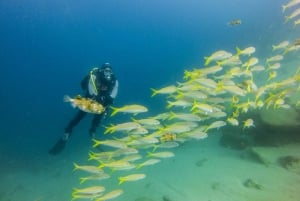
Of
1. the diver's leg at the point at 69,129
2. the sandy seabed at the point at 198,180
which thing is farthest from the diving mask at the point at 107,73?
the sandy seabed at the point at 198,180

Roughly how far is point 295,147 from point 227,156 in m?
2.44

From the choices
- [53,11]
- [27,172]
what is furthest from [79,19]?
[27,172]

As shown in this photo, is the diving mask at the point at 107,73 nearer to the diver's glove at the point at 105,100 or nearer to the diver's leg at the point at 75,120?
the diver's glove at the point at 105,100

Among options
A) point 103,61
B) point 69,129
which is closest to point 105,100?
point 69,129

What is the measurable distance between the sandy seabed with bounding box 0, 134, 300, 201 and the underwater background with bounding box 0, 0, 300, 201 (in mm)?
55

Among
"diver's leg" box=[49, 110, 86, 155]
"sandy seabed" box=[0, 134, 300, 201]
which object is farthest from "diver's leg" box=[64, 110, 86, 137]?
"sandy seabed" box=[0, 134, 300, 201]

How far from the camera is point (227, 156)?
12.5 meters

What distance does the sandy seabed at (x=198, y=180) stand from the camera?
366 inches

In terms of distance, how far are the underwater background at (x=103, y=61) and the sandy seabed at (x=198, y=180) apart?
6 centimetres

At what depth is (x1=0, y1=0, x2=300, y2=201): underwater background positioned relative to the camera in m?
13.0

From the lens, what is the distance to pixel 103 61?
11625 cm

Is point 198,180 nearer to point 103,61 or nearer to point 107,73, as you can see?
point 107,73

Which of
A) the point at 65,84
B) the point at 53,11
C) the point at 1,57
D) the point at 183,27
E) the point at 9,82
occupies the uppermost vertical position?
the point at 53,11

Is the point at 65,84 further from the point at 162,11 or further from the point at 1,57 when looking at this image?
the point at 162,11
